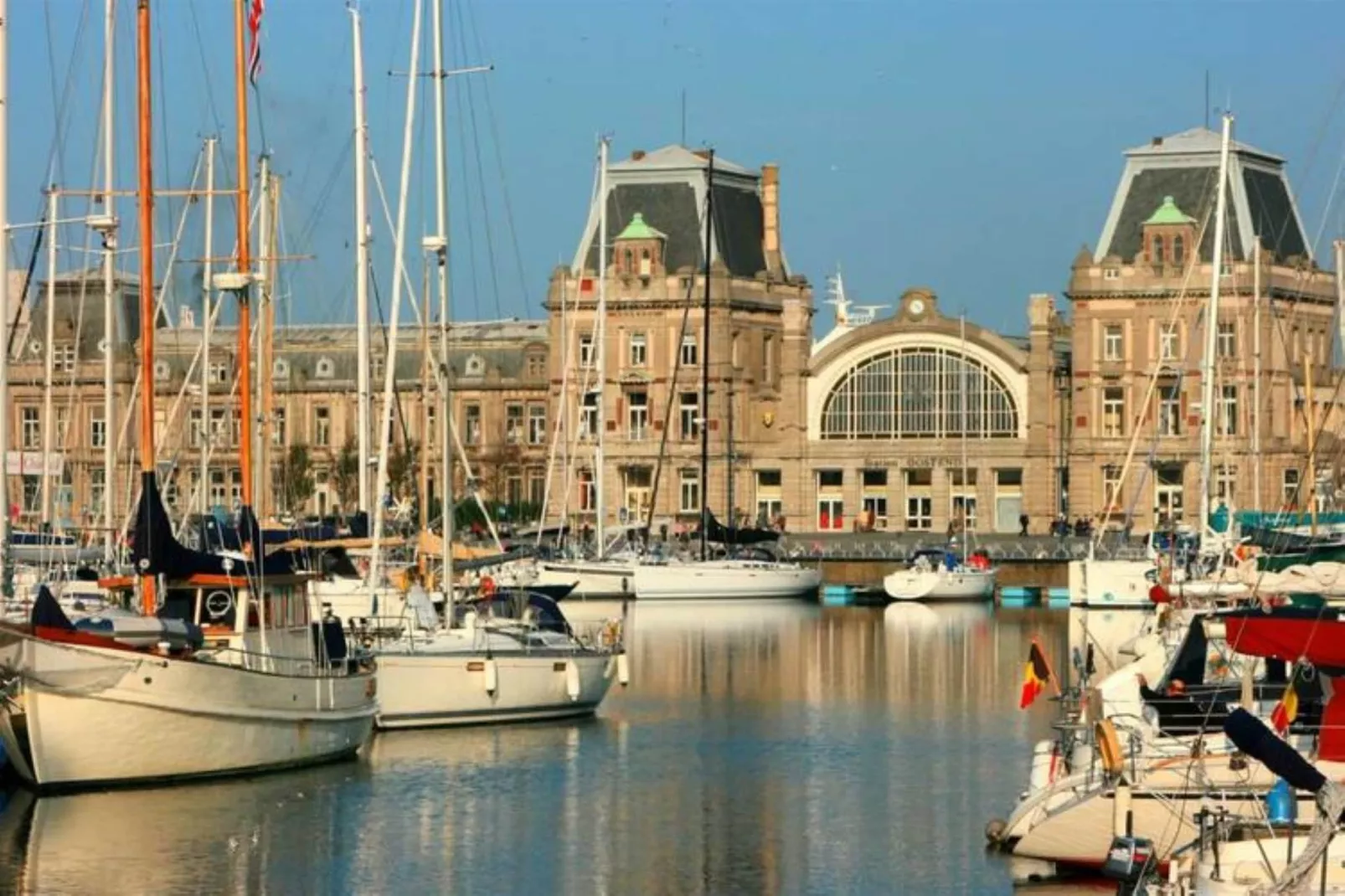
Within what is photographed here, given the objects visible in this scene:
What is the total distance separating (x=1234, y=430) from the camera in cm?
12862

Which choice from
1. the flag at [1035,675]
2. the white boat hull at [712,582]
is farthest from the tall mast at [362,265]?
the white boat hull at [712,582]

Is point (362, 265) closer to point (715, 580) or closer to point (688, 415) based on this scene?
point (715, 580)

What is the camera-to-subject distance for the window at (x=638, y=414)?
14412cm

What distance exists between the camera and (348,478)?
437 feet

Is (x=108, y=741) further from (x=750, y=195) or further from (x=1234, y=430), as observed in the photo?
(x=750, y=195)

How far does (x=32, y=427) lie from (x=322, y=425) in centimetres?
1466

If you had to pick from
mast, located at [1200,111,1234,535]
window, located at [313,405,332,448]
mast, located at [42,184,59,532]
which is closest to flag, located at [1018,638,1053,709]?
mast, located at [42,184,59,532]

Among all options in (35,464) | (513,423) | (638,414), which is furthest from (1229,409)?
(35,464)

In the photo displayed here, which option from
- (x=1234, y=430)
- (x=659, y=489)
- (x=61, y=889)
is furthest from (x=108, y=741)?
(x=659, y=489)

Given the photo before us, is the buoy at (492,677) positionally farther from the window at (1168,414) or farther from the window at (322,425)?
the window at (322,425)

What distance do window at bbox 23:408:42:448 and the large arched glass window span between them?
40900 mm

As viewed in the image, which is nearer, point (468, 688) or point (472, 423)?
point (468, 688)

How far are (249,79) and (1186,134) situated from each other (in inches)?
3488

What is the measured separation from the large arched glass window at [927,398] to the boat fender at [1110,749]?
336ft
